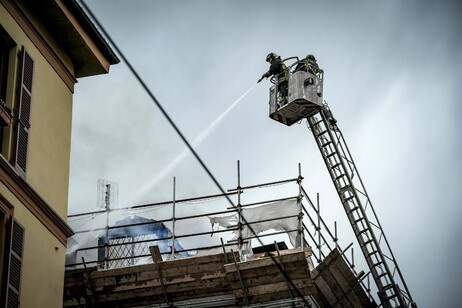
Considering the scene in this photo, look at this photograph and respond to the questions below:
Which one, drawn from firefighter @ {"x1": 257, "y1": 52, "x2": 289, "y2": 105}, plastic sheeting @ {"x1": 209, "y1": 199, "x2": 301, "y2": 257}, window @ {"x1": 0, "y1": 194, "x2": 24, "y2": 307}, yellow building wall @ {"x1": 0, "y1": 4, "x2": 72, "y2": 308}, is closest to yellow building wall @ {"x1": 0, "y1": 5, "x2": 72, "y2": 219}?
yellow building wall @ {"x1": 0, "y1": 4, "x2": 72, "y2": 308}

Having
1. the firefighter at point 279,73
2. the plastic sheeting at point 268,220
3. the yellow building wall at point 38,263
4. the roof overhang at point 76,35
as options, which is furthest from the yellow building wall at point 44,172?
the firefighter at point 279,73

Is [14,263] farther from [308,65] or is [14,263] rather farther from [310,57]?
[310,57]

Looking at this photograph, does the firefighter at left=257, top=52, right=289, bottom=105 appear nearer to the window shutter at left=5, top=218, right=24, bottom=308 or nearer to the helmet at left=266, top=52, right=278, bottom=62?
the helmet at left=266, top=52, right=278, bottom=62

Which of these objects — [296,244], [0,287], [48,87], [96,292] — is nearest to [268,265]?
[296,244]

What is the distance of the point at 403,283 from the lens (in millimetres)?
33188

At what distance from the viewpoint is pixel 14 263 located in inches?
706

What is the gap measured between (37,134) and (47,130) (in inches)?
17.4

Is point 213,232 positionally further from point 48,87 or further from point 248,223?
point 48,87

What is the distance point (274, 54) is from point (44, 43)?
12.6m

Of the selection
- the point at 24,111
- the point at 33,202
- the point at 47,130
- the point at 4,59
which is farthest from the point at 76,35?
the point at 33,202

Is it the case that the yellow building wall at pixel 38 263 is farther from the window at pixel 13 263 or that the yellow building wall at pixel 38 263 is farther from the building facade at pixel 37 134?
the window at pixel 13 263

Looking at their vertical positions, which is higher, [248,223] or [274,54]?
[274,54]

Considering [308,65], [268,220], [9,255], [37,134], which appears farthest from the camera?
[308,65]

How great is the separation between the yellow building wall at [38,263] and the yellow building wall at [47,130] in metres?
0.61
